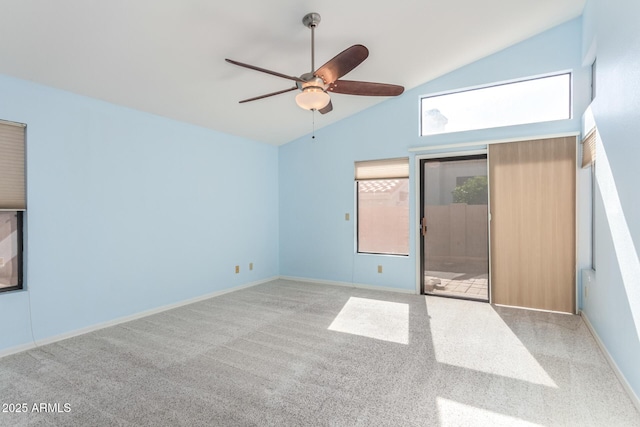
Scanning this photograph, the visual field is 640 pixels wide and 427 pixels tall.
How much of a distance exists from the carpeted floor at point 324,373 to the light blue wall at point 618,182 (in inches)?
12.3

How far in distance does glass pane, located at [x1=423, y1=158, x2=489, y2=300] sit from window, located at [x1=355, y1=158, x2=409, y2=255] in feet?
1.10

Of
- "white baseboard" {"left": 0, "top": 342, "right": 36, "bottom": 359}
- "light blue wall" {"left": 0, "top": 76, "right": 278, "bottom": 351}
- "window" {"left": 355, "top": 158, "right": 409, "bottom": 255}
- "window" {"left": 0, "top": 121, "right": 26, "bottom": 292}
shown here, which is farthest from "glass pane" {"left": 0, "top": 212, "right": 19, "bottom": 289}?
"window" {"left": 355, "top": 158, "right": 409, "bottom": 255}

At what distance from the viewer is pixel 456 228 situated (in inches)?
179

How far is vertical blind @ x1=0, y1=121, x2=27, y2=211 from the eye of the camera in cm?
279

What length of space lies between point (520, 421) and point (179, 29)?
359 cm

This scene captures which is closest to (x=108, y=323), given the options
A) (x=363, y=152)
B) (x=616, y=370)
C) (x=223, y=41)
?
(x=223, y=41)

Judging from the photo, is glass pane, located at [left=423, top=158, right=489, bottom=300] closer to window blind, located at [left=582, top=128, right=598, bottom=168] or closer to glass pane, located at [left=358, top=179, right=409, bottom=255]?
glass pane, located at [left=358, top=179, right=409, bottom=255]

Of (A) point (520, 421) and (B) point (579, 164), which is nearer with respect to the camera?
(A) point (520, 421)

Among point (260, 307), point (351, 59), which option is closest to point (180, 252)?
point (260, 307)

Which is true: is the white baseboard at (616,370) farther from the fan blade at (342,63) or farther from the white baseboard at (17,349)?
the white baseboard at (17,349)

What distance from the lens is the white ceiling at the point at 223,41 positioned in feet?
7.80

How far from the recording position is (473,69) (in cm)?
437

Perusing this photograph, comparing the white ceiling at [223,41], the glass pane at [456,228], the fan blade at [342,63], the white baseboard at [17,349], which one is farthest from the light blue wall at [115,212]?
the glass pane at [456,228]

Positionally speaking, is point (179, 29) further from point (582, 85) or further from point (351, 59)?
point (582, 85)
